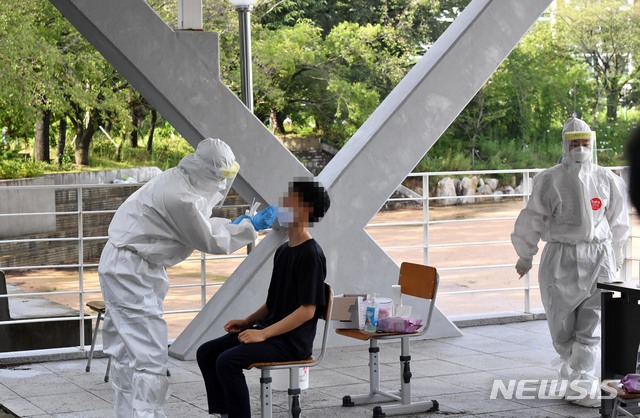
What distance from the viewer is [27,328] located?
27.7ft

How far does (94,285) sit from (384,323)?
1125 cm

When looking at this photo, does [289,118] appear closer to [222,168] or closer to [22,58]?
[22,58]

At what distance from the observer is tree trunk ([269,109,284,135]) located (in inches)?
1008

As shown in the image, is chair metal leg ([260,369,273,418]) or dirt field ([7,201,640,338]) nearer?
chair metal leg ([260,369,273,418])

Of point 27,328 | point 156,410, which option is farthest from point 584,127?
point 27,328

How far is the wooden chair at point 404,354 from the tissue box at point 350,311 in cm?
4

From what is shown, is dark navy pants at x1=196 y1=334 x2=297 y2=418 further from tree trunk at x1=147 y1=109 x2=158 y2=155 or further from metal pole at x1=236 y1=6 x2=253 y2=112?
tree trunk at x1=147 y1=109 x2=158 y2=155

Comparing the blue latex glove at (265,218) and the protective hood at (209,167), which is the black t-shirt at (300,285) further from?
the protective hood at (209,167)

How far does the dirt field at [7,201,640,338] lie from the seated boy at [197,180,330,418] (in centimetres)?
292

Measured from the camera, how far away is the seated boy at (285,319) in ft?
14.2

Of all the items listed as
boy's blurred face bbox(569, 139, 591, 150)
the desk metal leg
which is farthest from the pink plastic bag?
boy's blurred face bbox(569, 139, 591, 150)

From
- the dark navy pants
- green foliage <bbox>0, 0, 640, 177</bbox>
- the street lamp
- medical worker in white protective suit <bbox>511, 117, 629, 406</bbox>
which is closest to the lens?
the dark navy pants

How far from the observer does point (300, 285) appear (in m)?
4.43

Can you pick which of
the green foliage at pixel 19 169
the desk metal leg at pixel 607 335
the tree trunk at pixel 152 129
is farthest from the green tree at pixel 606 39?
the desk metal leg at pixel 607 335
